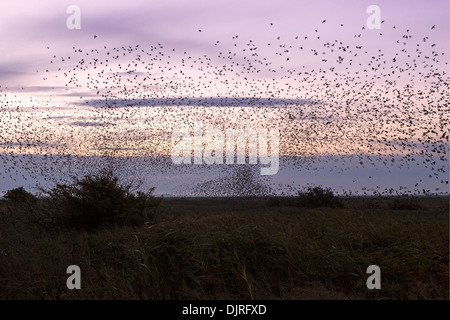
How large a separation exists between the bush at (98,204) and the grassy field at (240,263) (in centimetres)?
244

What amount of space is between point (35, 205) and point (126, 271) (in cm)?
736

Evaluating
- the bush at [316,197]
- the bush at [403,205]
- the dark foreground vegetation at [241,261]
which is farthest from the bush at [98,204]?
the bush at [403,205]

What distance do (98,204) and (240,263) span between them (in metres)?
5.85

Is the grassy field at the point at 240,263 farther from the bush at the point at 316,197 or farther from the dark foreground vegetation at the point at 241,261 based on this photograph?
the bush at the point at 316,197

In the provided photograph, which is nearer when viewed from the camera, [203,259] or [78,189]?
[203,259]

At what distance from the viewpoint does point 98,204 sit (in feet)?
43.2

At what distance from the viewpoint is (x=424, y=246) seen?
9.22 meters

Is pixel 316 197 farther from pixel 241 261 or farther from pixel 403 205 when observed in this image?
pixel 241 261

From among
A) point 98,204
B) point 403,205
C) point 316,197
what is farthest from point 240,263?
point 403,205
